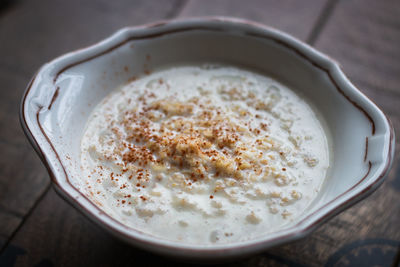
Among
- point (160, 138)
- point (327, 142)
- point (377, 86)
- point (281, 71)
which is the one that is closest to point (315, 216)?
point (327, 142)

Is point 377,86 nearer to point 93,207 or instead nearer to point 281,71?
point 281,71

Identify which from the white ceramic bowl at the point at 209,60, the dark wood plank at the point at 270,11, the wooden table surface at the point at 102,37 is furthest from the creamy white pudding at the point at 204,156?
the dark wood plank at the point at 270,11

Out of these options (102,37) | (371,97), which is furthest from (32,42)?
(371,97)

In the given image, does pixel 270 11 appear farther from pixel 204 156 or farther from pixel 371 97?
pixel 204 156

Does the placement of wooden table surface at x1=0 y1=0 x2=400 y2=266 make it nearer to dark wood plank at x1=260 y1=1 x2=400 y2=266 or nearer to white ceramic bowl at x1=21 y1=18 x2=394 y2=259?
dark wood plank at x1=260 y1=1 x2=400 y2=266

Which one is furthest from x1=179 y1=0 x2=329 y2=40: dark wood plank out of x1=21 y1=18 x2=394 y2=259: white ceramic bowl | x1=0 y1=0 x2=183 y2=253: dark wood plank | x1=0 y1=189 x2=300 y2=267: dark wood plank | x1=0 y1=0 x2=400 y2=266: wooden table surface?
x1=0 y1=189 x2=300 y2=267: dark wood plank

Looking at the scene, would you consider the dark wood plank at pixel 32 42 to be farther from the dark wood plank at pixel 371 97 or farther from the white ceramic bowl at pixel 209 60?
the dark wood plank at pixel 371 97
